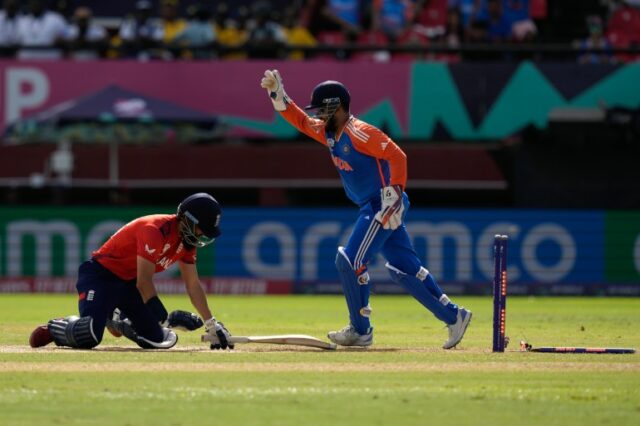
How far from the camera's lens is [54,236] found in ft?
75.8

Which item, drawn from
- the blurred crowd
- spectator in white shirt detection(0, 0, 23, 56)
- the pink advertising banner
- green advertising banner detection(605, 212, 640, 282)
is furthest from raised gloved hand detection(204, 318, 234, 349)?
spectator in white shirt detection(0, 0, 23, 56)

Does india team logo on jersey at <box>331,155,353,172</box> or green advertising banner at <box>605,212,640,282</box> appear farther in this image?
green advertising banner at <box>605,212,640,282</box>

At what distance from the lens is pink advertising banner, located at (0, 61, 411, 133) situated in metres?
23.4

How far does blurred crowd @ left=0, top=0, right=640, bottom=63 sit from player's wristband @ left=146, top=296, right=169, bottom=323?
1138 centimetres

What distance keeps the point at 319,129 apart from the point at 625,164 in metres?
12.3

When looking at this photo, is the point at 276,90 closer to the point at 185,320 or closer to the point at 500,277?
the point at 185,320

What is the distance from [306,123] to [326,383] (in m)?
3.51

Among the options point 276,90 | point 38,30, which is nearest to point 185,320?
point 276,90

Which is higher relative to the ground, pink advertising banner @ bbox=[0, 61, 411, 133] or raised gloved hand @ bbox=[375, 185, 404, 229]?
pink advertising banner @ bbox=[0, 61, 411, 133]

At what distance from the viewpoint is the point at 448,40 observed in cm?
2420

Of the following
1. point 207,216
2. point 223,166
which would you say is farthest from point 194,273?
point 223,166

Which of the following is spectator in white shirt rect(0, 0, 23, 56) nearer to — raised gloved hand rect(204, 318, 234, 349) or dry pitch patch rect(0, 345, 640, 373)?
raised gloved hand rect(204, 318, 234, 349)

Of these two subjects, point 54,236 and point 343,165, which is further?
point 54,236

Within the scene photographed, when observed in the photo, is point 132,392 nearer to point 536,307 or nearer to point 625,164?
point 536,307
